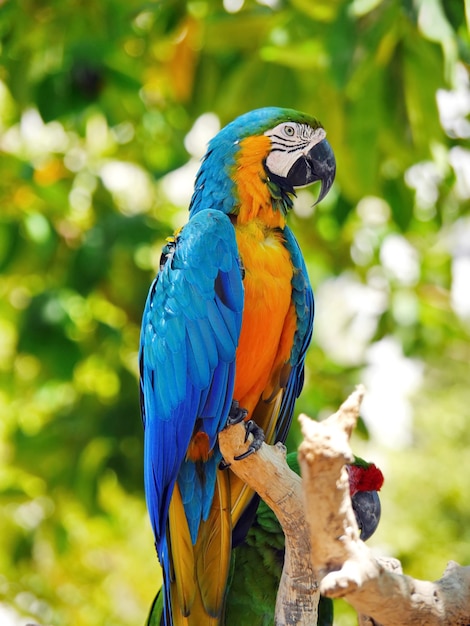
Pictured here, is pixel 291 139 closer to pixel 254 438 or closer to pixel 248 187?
pixel 248 187

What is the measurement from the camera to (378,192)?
8.38 ft

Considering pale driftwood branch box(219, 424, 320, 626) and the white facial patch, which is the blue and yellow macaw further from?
pale driftwood branch box(219, 424, 320, 626)

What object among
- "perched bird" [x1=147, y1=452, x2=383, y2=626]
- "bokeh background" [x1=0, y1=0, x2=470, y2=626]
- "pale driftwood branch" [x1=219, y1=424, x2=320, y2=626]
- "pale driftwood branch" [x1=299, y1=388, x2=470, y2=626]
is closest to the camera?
"pale driftwood branch" [x1=299, y1=388, x2=470, y2=626]

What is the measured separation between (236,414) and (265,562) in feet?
1.23

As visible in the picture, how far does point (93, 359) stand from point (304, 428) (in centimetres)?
234

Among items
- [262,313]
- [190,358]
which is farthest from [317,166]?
[190,358]

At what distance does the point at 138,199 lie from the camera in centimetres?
390

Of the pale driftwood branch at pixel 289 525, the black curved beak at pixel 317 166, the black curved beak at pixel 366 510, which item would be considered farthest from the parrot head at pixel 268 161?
the black curved beak at pixel 366 510

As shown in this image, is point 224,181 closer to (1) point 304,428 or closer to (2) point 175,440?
(2) point 175,440

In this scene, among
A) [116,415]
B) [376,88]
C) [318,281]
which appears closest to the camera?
[376,88]

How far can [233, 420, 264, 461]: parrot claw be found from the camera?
129 centimetres

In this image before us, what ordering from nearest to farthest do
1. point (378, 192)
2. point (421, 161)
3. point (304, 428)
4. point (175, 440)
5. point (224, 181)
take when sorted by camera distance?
point (304, 428), point (175, 440), point (224, 181), point (421, 161), point (378, 192)

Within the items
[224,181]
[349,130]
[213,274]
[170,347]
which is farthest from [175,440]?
[349,130]

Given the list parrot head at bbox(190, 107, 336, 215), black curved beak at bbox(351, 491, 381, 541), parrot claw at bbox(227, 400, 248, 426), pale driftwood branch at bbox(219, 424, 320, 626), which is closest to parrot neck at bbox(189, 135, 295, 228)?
parrot head at bbox(190, 107, 336, 215)
